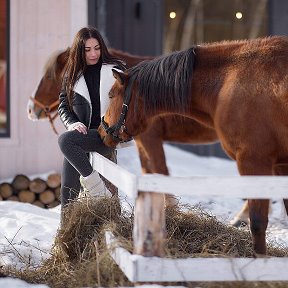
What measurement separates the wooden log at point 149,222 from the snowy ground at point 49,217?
97 centimetres

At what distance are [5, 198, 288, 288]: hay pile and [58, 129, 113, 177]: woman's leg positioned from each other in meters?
0.27

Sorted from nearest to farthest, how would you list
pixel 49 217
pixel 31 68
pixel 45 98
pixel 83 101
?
pixel 83 101, pixel 49 217, pixel 45 98, pixel 31 68

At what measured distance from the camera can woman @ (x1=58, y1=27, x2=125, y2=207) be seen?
16.2ft

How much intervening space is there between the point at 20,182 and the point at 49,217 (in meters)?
1.49

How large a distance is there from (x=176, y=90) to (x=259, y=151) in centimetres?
63

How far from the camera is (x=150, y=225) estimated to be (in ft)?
11.2

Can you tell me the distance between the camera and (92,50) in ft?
16.5

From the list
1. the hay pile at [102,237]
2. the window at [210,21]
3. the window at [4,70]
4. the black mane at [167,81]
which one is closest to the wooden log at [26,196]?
the window at [4,70]

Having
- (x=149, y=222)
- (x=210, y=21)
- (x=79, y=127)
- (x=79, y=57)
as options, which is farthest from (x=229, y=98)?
(x=210, y=21)

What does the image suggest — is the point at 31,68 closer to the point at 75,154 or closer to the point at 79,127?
the point at 79,127

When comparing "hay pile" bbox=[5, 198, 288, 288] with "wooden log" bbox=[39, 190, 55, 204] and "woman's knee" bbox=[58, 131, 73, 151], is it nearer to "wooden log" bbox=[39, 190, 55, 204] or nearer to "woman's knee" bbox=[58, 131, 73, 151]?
"woman's knee" bbox=[58, 131, 73, 151]

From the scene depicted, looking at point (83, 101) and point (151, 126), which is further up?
point (83, 101)

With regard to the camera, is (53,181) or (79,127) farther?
(53,181)

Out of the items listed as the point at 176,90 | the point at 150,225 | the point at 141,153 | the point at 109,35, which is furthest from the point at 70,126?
the point at 109,35
